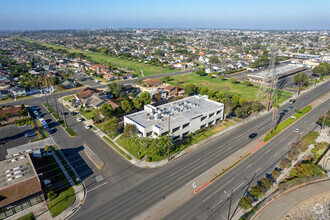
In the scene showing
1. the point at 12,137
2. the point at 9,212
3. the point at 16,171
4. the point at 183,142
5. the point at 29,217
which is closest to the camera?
the point at 29,217

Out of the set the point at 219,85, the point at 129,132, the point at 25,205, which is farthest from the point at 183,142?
the point at 219,85

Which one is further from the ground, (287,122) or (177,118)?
(177,118)

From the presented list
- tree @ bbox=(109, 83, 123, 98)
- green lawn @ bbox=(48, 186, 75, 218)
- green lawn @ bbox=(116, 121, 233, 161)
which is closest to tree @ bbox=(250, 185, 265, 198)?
green lawn @ bbox=(116, 121, 233, 161)

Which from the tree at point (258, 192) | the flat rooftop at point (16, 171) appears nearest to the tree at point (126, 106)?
the flat rooftop at point (16, 171)

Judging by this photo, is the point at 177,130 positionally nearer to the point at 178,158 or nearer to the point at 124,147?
the point at 178,158

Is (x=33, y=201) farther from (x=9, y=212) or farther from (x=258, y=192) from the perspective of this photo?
(x=258, y=192)

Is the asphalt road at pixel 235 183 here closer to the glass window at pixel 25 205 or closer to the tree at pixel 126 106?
the glass window at pixel 25 205
